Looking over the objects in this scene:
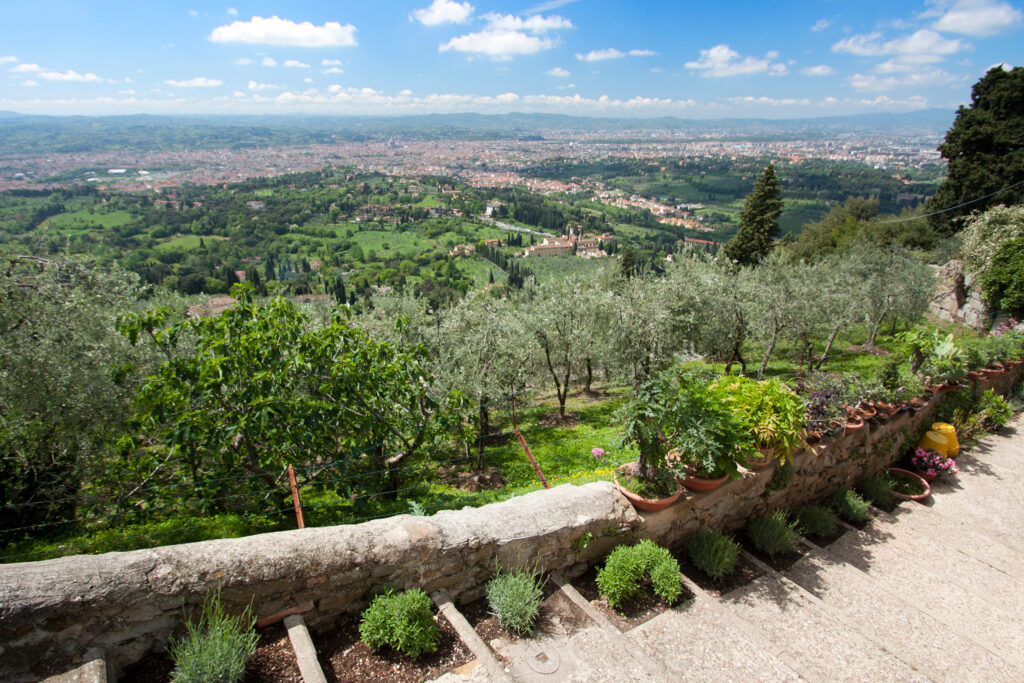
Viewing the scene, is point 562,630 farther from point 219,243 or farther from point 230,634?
point 219,243

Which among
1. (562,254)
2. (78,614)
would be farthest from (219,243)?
(78,614)

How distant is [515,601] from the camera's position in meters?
3.79

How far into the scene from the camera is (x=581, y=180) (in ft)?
541

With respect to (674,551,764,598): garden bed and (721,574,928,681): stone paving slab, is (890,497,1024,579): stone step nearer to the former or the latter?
(674,551,764,598): garden bed

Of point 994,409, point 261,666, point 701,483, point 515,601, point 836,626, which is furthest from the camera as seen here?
point 994,409

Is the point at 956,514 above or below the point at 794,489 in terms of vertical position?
below

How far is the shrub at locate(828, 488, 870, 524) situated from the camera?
640 centimetres

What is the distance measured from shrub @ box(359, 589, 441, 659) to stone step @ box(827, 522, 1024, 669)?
510 cm

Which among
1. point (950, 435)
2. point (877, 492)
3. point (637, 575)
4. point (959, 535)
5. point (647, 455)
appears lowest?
point (959, 535)

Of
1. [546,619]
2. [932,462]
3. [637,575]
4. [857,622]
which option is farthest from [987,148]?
[546,619]

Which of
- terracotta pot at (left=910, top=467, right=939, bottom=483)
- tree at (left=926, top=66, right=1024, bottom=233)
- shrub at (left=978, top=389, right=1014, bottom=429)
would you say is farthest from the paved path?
tree at (left=926, top=66, right=1024, bottom=233)

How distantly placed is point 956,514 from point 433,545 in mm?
7841

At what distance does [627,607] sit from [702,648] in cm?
70

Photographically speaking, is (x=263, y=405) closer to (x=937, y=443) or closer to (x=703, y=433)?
(x=703, y=433)
